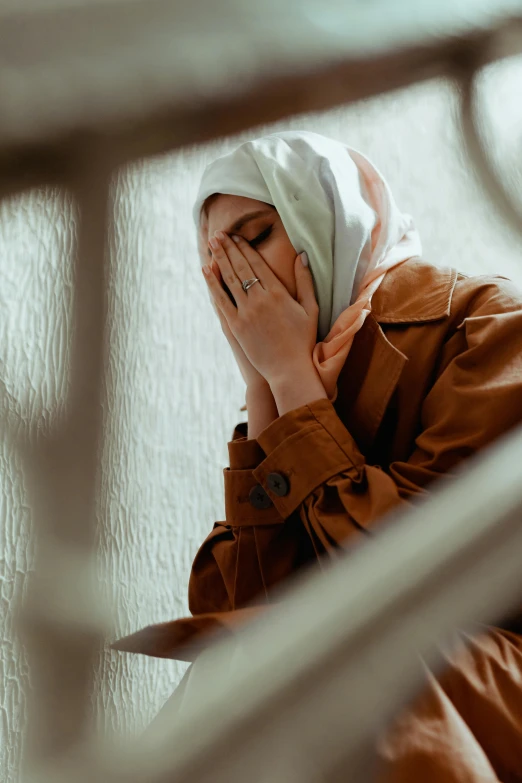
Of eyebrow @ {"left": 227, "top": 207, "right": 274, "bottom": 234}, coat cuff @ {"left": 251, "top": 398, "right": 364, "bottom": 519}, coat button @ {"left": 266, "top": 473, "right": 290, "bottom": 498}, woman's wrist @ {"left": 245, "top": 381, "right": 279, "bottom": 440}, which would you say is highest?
eyebrow @ {"left": 227, "top": 207, "right": 274, "bottom": 234}

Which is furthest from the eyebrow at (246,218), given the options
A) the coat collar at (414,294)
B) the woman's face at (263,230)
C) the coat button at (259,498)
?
the coat button at (259,498)

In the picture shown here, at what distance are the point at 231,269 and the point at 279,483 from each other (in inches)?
7.6

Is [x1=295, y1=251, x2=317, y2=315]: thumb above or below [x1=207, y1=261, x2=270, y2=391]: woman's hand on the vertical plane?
above

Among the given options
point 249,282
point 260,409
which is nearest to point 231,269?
point 249,282

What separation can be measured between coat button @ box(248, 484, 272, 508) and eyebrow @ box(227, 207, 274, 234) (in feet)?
0.72

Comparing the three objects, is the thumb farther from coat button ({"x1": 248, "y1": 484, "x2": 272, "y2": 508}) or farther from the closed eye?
coat button ({"x1": 248, "y1": 484, "x2": 272, "y2": 508})

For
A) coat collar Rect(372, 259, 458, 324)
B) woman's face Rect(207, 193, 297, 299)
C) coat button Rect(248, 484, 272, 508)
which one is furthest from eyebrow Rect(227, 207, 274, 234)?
coat button Rect(248, 484, 272, 508)

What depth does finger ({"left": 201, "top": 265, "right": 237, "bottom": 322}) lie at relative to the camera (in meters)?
0.61

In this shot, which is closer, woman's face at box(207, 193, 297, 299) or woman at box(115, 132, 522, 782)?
woman at box(115, 132, 522, 782)

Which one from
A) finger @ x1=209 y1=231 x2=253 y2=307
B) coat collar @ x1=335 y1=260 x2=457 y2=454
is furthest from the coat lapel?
finger @ x1=209 y1=231 x2=253 y2=307

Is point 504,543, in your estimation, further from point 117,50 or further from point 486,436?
point 486,436

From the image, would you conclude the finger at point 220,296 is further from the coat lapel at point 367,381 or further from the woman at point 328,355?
the coat lapel at point 367,381

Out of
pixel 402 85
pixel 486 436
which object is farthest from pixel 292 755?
pixel 486 436

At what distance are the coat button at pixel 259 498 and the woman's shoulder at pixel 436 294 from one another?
0.57 ft
